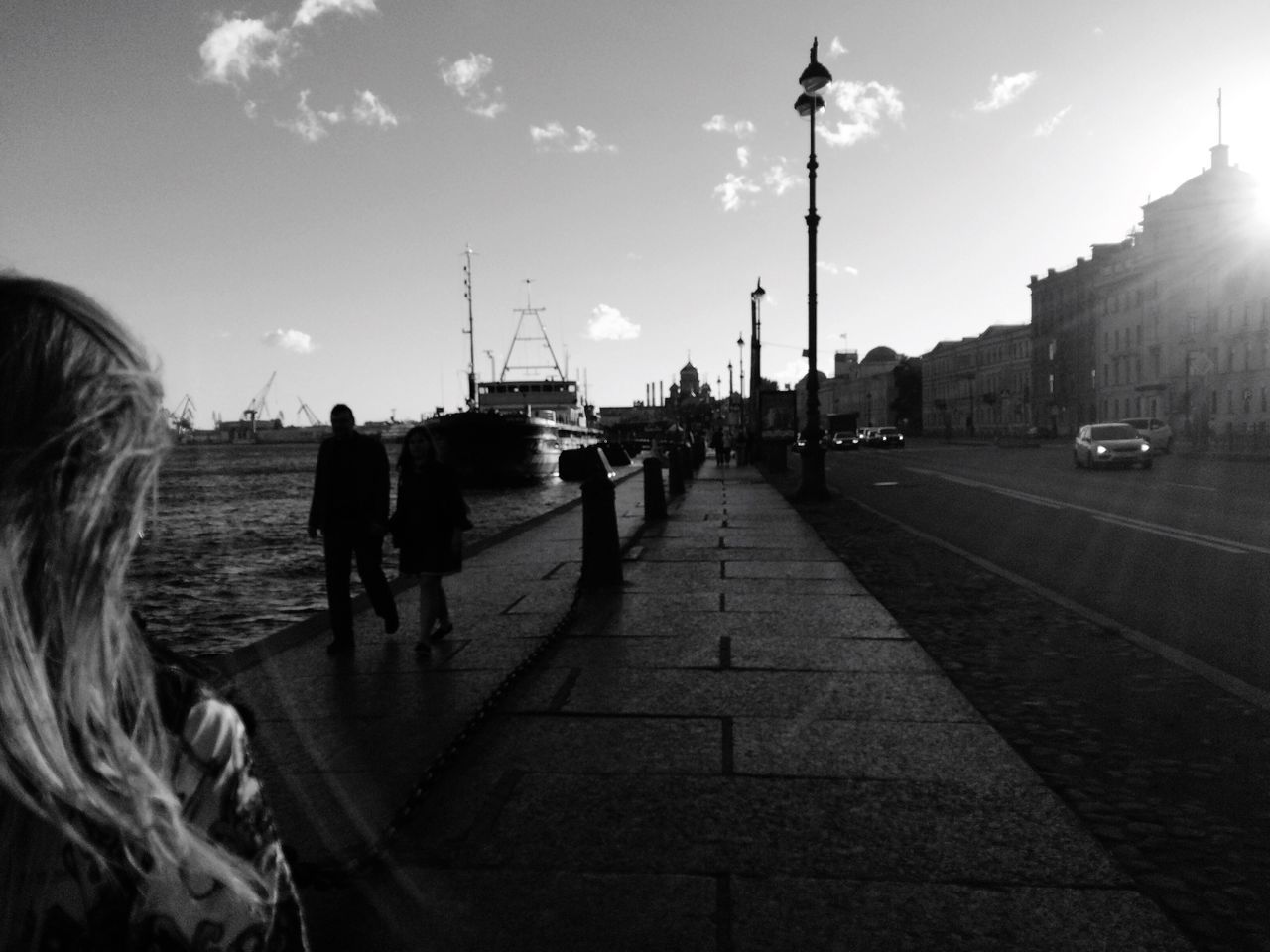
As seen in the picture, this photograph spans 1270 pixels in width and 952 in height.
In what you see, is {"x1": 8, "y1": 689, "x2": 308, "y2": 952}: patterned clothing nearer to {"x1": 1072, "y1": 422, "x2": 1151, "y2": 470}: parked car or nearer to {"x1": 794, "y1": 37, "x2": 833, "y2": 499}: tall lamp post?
{"x1": 794, "y1": 37, "x2": 833, "y2": 499}: tall lamp post

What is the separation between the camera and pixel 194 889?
1.17 meters

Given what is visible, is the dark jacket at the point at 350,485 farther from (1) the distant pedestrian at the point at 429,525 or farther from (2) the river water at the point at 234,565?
(2) the river water at the point at 234,565

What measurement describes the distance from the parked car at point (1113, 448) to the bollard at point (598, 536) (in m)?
24.3

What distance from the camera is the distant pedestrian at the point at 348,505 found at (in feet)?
25.4

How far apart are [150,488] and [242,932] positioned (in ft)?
1.63

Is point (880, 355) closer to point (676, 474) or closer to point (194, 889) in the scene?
point (676, 474)

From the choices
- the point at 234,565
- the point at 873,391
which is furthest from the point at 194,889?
the point at 873,391

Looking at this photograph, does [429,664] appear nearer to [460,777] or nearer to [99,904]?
[460,777]

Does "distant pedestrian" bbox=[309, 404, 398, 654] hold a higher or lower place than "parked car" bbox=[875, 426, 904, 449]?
higher

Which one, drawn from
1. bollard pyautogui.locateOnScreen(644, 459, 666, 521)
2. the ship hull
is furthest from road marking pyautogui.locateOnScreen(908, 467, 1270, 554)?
the ship hull

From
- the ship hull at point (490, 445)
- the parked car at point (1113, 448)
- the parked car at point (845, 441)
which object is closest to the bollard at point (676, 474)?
the parked car at point (1113, 448)

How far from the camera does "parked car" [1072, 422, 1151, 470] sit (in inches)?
1204

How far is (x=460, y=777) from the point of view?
14.9ft

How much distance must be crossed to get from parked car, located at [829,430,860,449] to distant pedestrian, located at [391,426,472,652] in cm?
6863
